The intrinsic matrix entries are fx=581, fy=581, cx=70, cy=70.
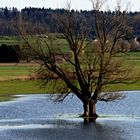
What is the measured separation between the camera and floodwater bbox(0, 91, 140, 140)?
1486 inches

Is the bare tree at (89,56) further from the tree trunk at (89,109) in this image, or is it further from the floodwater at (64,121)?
the floodwater at (64,121)

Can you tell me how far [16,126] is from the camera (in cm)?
4288

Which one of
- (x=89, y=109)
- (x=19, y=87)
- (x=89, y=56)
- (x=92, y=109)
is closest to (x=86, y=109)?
(x=89, y=109)

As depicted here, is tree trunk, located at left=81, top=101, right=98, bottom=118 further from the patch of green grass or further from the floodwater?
the patch of green grass

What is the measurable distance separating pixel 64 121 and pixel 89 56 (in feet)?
20.1

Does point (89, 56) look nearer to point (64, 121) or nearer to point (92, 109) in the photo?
point (92, 109)

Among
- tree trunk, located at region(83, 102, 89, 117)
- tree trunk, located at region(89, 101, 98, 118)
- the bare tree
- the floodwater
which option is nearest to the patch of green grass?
the floodwater

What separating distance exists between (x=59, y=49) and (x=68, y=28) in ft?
7.78

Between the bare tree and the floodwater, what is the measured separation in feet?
7.22

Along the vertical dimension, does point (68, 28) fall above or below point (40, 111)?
above

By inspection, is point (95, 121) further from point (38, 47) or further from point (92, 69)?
point (38, 47)

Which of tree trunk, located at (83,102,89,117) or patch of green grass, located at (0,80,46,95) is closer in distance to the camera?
tree trunk, located at (83,102,89,117)

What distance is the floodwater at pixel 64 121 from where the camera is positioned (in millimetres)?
37750

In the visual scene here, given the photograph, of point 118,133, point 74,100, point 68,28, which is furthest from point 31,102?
point 118,133
